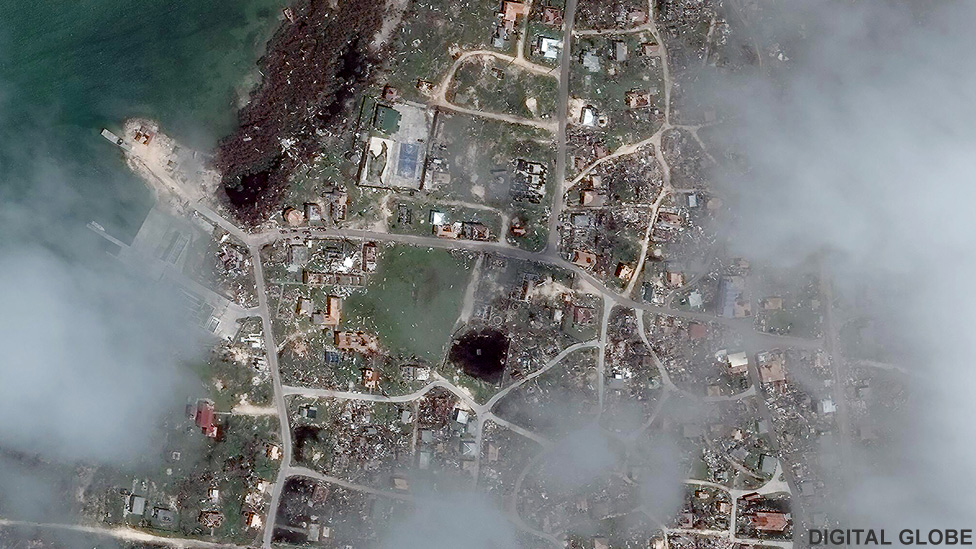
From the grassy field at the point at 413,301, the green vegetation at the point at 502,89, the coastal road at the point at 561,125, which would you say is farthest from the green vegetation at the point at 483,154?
the grassy field at the point at 413,301

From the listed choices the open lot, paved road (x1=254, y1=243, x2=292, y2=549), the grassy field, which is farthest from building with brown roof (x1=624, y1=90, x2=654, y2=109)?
paved road (x1=254, y1=243, x2=292, y2=549)

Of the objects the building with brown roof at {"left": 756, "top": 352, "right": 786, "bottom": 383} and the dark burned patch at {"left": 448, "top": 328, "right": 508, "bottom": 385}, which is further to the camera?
the dark burned patch at {"left": 448, "top": 328, "right": 508, "bottom": 385}

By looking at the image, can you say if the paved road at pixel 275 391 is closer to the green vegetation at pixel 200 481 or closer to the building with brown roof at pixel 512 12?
the green vegetation at pixel 200 481

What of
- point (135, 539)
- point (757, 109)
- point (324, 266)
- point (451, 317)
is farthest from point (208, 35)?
point (757, 109)

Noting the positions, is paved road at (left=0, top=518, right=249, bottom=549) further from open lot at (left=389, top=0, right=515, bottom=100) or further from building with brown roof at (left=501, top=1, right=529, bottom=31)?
building with brown roof at (left=501, top=1, right=529, bottom=31)

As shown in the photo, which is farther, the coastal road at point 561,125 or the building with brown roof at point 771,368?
the coastal road at point 561,125

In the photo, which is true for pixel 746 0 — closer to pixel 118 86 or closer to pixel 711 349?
pixel 711 349

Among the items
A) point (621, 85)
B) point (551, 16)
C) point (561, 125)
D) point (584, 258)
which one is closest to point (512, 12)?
point (551, 16)
